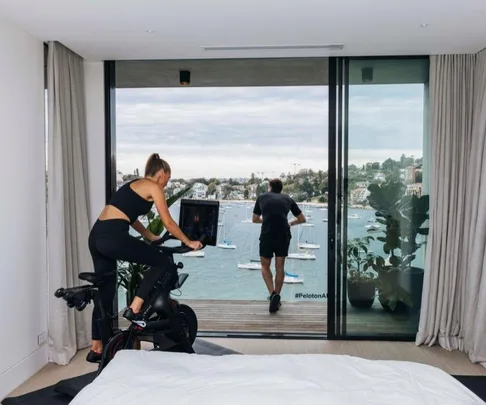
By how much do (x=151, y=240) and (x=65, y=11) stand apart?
168 cm

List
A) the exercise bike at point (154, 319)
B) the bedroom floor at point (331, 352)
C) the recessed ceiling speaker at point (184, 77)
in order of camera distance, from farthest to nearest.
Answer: the recessed ceiling speaker at point (184, 77), the bedroom floor at point (331, 352), the exercise bike at point (154, 319)

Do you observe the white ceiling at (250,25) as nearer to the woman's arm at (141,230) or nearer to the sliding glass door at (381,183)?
the sliding glass door at (381,183)

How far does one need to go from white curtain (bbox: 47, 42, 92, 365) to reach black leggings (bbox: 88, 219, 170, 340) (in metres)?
0.61

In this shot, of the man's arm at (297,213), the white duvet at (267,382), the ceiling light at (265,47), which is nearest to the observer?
the white duvet at (267,382)

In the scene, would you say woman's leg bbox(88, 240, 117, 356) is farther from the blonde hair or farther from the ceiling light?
the ceiling light

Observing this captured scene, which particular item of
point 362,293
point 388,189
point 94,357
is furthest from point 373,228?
point 94,357

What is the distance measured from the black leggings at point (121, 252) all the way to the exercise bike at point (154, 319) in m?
0.05

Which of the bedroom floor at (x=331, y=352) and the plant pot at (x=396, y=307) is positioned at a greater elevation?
the plant pot at (x=396, y=307)

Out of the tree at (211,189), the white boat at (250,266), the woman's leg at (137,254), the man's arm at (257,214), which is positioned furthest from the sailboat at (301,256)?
the woman's leg at (137,254)

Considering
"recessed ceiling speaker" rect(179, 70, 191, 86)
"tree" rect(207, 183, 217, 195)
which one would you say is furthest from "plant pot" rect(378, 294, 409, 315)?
"recessed ceiling speaker" rect(179, 70, 191, 86)

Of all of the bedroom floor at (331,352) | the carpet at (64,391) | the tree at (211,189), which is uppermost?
the tree at (211,189)

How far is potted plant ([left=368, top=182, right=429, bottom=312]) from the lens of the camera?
4.63 metres

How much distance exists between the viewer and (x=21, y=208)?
12.1ft

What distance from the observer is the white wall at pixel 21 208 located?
136 inches
